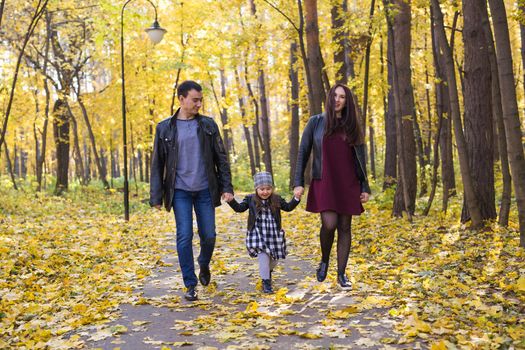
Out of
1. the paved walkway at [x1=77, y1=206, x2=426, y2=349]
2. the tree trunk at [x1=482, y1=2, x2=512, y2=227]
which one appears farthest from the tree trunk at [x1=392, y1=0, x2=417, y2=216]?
the paved walkway at [x1=77, y1=206, x2=426, y2=349]

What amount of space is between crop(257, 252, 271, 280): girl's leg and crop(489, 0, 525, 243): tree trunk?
120 inches

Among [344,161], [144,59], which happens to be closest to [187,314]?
[344,161]

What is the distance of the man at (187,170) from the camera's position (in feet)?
19.7

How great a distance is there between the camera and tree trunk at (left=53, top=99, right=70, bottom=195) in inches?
964

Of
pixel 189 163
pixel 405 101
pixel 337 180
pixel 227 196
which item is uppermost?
pixel 405 101

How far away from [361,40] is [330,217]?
763 centimetres

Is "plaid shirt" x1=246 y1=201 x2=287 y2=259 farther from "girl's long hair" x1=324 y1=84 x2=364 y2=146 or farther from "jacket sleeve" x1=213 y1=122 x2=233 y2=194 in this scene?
"girl's long hair" x1=324 y1=84 x2=364 y2=146

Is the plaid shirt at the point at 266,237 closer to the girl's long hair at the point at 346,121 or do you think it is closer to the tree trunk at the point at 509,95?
the girl's long hair at the point at 346,121

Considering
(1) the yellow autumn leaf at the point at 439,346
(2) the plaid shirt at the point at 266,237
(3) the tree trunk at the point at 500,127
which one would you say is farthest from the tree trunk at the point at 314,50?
(1) the yellow autumn leaf at the point at 439,346

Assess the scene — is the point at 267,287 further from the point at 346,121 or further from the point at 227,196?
the point at 346,121

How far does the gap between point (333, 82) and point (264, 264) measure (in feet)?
56.4

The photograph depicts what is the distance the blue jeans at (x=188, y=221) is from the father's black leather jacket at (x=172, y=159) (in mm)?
92

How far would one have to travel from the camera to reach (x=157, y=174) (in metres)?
6.05

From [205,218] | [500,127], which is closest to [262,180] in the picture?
[205,218]
